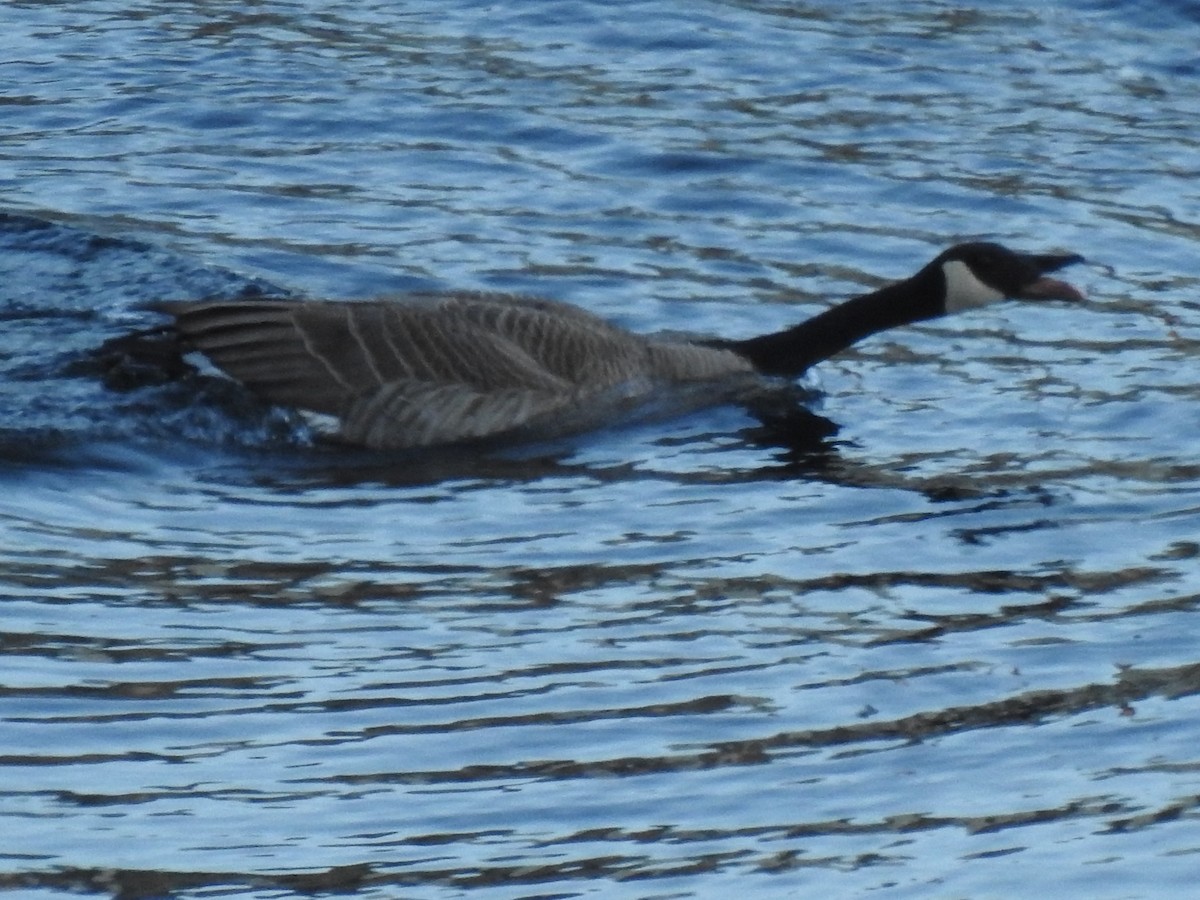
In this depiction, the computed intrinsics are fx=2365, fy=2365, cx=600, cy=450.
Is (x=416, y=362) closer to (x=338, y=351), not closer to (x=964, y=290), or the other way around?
(x=338, y=351)

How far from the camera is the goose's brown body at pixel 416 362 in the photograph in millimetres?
11055

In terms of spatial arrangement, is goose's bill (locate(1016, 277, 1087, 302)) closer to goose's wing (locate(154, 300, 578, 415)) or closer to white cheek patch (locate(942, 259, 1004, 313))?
white cheek patch (locate(942, 259, 1004, 313))

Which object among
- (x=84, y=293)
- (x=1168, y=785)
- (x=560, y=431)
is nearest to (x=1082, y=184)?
(x=560, y=431)

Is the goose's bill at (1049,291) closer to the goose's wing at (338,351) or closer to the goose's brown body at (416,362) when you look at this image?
the goose's brown body at (416,362)

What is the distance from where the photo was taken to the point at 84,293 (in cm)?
1282

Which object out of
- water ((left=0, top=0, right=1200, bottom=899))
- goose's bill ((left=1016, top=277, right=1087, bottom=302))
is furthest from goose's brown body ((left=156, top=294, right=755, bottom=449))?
goose's bill ((left=1016, top=277, right=1087, bottom=302))

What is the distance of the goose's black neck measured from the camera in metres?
12.0

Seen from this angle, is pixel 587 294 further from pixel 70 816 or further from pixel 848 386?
pixel 70 816

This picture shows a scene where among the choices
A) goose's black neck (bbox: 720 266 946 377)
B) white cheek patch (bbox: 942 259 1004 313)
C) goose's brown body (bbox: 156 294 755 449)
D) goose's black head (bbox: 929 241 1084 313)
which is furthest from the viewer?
goose's black neck (bbox: 720 266 946 377)

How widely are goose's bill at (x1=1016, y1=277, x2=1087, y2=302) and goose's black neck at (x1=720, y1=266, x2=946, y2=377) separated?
501mm

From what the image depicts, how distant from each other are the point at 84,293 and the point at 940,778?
23.7 ft

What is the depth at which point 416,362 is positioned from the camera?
11.2 metres

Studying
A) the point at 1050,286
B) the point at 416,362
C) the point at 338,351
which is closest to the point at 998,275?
the point at 1050,286

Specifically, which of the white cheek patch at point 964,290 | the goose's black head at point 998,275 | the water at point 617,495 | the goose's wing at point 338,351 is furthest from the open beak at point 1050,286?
the goose's wing at point 338,351
